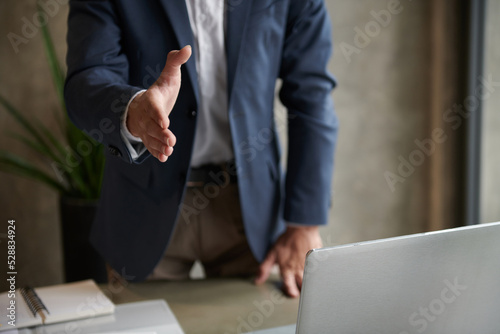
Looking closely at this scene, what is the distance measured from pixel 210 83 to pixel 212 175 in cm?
28

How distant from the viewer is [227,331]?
1.13 m

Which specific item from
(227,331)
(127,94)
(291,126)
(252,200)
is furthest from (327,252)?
(291,126)

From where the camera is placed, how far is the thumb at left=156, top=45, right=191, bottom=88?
0.97 metres

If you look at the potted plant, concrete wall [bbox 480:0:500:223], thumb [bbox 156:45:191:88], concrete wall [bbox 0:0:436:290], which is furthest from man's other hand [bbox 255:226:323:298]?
concrete wall [bbox 480:0:500:223]

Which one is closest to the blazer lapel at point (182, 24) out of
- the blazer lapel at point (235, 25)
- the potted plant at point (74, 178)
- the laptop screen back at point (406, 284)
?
the blazer lapel at point (235, 25)

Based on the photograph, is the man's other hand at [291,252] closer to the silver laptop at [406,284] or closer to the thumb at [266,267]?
the thumb at [266,267]

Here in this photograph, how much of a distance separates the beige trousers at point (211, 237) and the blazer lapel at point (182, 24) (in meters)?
0.39

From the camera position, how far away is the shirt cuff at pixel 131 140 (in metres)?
1.08

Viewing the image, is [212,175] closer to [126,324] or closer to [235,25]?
[235,25]

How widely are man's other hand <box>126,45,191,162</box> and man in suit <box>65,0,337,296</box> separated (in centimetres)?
28

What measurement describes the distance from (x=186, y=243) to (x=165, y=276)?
13 cm

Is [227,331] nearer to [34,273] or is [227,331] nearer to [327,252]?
[327,252]

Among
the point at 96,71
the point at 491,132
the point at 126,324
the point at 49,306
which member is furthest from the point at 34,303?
the point at 491,132

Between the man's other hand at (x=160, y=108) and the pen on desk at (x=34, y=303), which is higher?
the man's other hand at (x=160, y=108)
